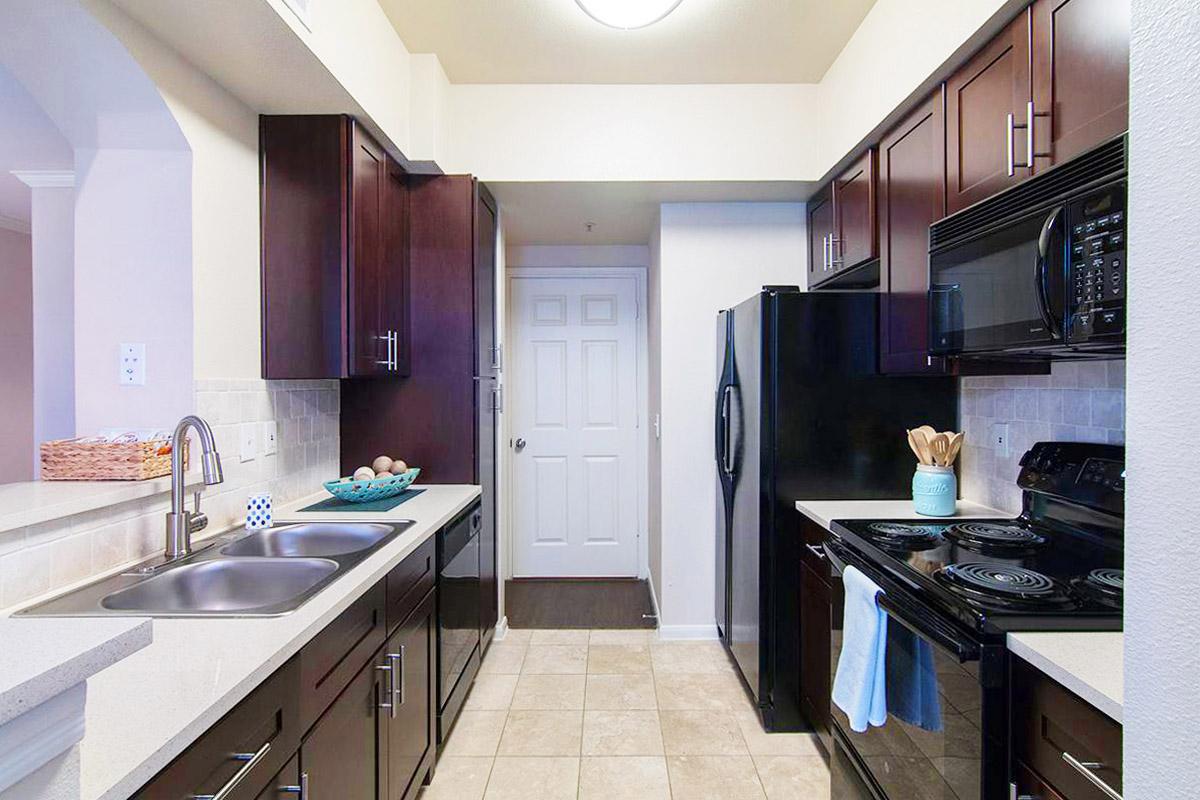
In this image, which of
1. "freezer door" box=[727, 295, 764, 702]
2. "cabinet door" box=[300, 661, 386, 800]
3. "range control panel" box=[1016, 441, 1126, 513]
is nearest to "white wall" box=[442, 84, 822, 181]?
"freezer door" box=[727, 295, 764, 702]

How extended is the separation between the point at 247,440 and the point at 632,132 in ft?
6.48

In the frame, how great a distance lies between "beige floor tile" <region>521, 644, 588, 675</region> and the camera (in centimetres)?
283

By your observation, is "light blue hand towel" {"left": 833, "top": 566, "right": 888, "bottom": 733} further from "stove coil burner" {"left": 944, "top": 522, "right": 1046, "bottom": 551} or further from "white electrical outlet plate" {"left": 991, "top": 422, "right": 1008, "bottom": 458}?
"white electrical outlet plate" {"left": 991, "top": 422, "right": 1008, "bottom": 458}

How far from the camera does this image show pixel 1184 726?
515 millimetres

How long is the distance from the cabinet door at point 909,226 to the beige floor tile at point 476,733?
1.99 metres

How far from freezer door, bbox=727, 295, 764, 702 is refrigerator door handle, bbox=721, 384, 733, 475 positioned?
1 cm

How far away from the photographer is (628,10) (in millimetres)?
1868

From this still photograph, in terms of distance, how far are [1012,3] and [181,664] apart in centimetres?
221

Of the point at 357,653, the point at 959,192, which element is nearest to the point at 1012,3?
the point at 959,192

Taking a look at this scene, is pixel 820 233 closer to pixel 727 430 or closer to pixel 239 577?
pixel 727 430

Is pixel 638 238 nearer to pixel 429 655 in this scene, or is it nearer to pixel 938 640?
pixel 429 655

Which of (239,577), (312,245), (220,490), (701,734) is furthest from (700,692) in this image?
(312,245)

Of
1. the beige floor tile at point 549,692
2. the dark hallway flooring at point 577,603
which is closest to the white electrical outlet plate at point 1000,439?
A: the beige floor tile at point 549,692

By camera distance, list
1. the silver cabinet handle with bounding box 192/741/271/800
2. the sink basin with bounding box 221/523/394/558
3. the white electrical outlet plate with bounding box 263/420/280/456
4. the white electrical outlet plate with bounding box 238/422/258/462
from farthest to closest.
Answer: the white electrical outlet plate with bounding box 263/420/280/456 < the white electrical outlet plate with bounding box 238/422/258/462 < the sink basin with bounding box 221/523/394/558 < the silver cabinet handle with bounding box 192/741/271/800
